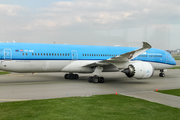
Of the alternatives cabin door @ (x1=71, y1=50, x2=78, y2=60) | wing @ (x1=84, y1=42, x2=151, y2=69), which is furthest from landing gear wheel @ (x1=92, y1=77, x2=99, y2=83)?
cabin door @ (x1=71, y1=50, x2=78, y2=60)

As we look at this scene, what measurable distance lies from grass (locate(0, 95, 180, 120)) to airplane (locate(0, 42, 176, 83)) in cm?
651

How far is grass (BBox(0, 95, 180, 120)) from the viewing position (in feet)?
23.2

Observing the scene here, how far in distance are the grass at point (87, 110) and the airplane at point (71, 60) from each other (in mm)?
6515

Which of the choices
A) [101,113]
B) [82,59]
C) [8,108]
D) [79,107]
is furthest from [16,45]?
[101,113]

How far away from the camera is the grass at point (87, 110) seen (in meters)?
7.07

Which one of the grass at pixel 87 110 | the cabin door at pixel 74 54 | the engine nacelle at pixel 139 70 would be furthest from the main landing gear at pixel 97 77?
the grass at pixel 87 110

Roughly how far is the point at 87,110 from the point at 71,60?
10.4 metres

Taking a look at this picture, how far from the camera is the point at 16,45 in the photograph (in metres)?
16.0

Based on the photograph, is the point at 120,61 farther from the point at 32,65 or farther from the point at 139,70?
the point at 32,65

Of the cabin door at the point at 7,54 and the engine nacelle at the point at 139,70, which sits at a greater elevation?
the cabin door at the point at 7,54

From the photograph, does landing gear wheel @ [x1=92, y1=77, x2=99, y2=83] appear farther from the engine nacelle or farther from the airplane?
the engine nacelle

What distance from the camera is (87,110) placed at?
7988 millimetres

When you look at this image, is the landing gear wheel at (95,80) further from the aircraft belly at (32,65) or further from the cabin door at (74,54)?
the aircraft belly at (32,65)

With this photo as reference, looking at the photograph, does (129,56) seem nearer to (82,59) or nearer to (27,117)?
(82,59)
